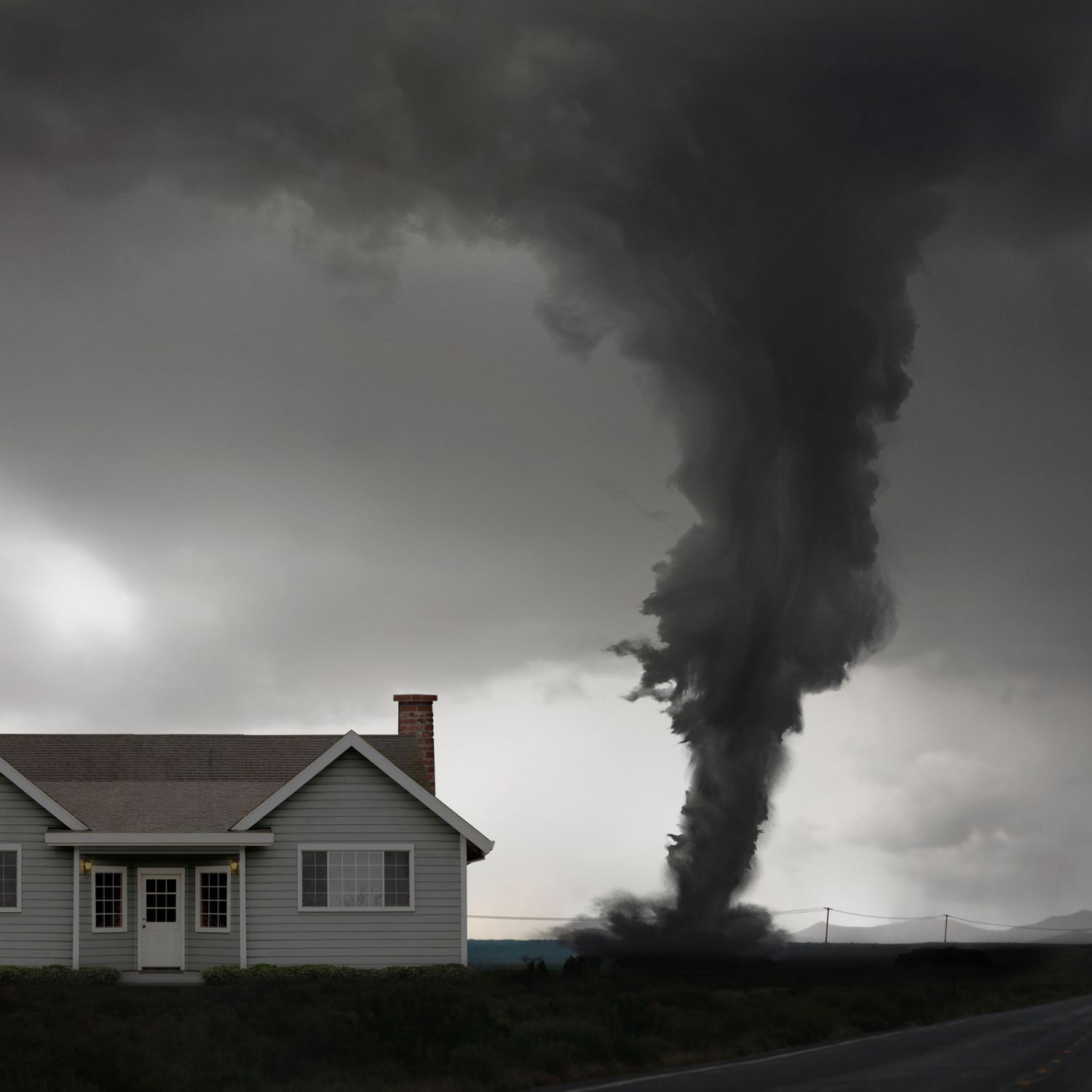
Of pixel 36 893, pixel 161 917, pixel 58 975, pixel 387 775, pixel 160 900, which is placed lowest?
pixel 58 975

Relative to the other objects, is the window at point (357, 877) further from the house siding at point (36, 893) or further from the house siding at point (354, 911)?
the house siding at point (36, 893)

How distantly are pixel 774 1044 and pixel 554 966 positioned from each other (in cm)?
1787

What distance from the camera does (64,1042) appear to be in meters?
18.6

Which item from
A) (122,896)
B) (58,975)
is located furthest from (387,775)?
(58,975)

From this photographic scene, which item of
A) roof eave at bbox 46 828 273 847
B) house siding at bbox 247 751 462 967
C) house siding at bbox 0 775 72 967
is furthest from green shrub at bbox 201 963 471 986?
house siding at bbox 0 775 72 967

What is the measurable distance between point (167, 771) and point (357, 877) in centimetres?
774

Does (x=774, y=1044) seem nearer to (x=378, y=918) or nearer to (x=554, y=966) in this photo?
(x=378, y=918)

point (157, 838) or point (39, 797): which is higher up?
point (39, 797)

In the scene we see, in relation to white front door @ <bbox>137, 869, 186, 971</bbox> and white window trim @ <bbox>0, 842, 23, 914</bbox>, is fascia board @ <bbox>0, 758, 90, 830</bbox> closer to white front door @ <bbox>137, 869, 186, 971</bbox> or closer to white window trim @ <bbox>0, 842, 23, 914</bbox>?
white window trim @ <bbox>0, 842, 23, 914</bbox>

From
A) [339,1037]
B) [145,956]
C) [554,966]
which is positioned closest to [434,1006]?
[339,1037]

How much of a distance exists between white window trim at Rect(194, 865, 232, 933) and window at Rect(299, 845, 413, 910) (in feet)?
5.57

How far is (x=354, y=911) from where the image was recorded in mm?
35406

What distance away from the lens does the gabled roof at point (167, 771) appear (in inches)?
1431

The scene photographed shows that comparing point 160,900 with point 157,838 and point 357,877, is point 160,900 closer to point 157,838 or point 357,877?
point 157,838
